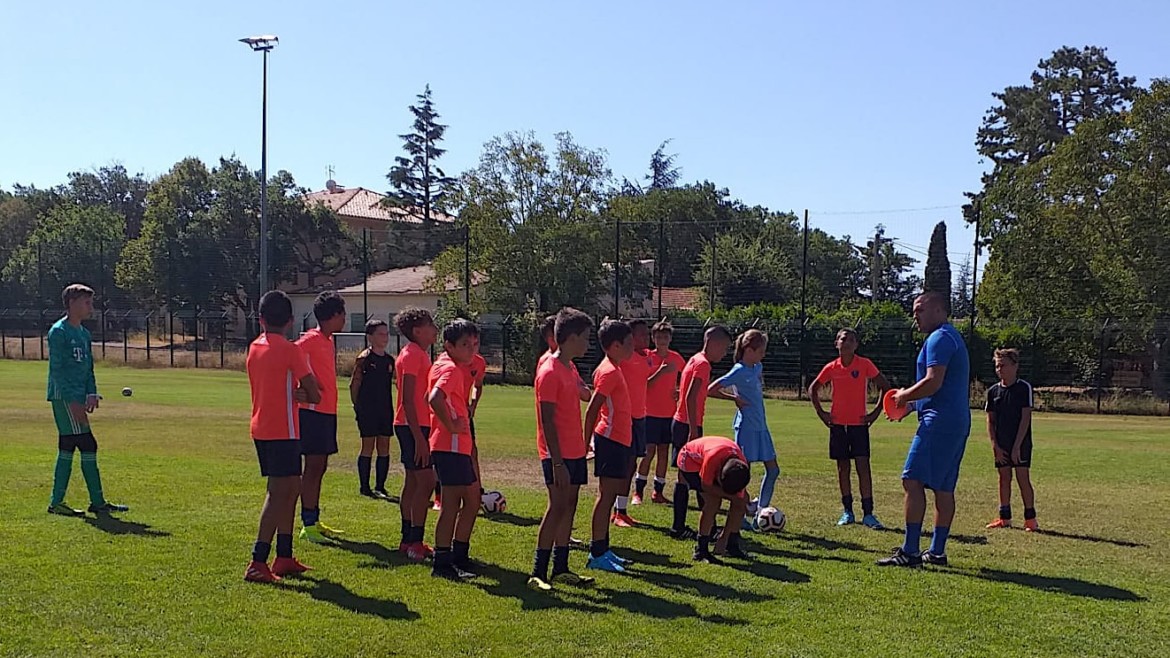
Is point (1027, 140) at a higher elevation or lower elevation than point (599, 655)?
higher

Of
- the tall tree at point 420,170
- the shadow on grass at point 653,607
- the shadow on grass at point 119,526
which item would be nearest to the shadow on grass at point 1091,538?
the shadow on grass at point 653,607

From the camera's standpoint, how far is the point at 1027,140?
55156 millimetres

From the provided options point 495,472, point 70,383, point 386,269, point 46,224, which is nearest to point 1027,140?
point 386,269

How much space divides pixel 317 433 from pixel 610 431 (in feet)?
8.83

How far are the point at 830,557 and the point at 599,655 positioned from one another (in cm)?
336

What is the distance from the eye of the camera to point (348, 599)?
6609 mm

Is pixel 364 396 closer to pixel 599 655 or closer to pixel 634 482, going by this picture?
pixel 634 482

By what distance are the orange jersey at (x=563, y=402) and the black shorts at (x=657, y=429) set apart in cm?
364

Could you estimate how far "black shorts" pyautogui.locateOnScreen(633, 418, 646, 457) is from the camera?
9734 mm

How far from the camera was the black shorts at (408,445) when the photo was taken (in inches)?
324

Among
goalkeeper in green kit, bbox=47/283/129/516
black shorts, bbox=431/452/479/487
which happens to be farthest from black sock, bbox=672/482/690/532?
goalkeeper in green kit, bbox=47/283/129/516

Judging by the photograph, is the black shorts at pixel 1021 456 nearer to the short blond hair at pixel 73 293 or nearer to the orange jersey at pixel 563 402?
the orange jersey at pixel 563 402

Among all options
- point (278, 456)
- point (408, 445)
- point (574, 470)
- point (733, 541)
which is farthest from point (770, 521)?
point (278, 456)

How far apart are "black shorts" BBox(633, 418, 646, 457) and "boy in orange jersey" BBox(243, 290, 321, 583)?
141 inches
